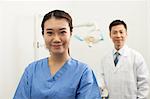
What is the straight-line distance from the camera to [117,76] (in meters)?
1.97

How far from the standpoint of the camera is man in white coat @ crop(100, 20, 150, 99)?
1918 mm

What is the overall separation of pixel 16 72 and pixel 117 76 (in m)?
1.07

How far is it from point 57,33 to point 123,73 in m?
1.06

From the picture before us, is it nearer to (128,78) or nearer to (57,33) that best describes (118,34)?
(128,78)

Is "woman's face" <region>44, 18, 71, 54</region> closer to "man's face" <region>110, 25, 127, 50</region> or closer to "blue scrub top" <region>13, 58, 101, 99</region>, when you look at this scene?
"blue scrub top" <region>13, 58, 101, 99</region>

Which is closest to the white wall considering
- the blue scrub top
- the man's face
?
the man's face

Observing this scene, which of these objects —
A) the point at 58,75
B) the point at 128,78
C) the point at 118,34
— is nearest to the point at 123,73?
the point at 128,78

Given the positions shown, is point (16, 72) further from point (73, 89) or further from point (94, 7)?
point (73, 89)

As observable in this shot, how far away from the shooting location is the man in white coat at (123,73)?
75.5 inches

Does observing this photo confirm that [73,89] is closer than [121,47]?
A: Yes

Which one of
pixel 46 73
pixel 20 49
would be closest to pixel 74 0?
pixel 20 49

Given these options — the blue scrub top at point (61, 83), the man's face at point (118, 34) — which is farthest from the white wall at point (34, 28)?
the blue scrub top at point (61, 83)

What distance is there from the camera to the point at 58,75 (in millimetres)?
1100

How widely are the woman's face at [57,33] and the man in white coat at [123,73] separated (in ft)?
3.30
